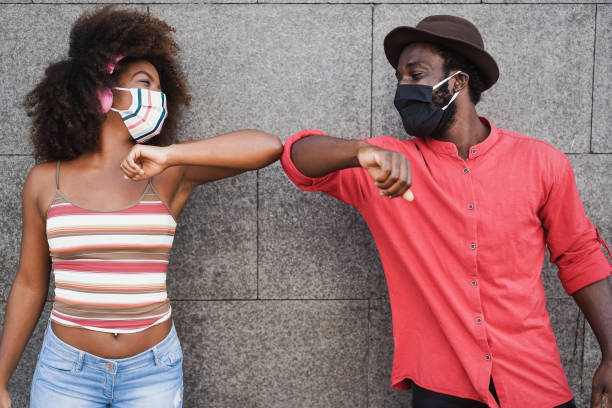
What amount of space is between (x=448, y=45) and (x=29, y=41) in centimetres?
260

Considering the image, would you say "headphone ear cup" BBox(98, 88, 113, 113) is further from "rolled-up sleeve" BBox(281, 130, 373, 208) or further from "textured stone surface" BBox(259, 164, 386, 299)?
"textured stone surface" BBox(259, 164, 386, 299)

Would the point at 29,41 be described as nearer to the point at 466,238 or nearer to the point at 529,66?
the point at 466,238

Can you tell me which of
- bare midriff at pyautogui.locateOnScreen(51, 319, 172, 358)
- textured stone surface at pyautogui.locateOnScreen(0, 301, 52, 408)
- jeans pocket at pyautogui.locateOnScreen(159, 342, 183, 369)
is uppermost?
bare midriff at pyautogui.locateOnScreen(51, 319, 172, 358)

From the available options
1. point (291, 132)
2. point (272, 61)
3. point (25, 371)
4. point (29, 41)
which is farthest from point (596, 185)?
point (25, 371)

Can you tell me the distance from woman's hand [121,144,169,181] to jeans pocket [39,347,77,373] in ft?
2.87

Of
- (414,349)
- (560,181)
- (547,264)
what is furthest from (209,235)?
(547,264)

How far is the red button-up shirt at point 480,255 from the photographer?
2.02m

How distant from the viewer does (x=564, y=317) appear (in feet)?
9.74

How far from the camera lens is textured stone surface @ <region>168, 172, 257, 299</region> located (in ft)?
9.49

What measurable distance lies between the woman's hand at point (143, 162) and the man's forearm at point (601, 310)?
2094 millimetres

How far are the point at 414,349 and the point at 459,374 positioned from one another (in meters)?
0.22

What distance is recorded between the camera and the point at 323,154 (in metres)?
1.92

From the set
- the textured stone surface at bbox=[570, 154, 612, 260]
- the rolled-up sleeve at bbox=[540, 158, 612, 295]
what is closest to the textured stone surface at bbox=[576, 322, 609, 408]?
the textured stone surface at bbox=[570, 154, 612, 260]

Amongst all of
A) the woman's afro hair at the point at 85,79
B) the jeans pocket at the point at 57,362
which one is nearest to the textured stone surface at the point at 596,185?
the woman's afro hair at the point at 85,79
